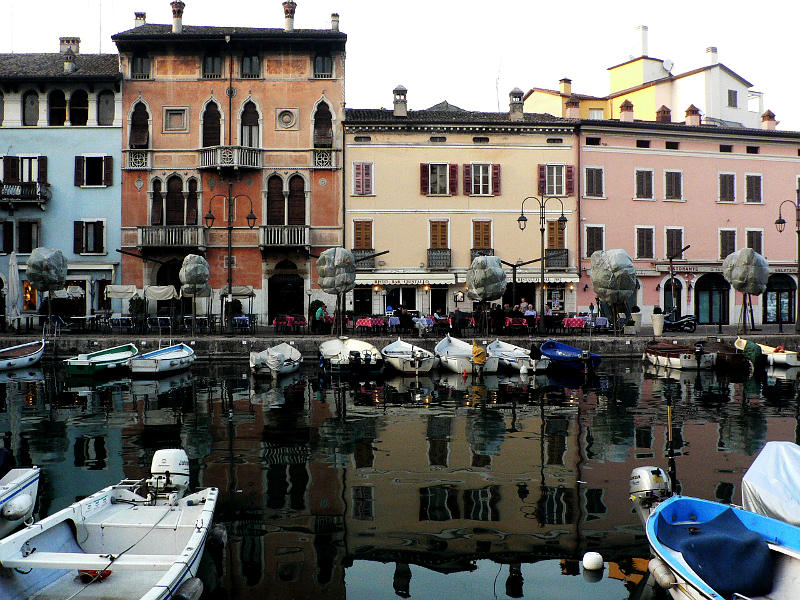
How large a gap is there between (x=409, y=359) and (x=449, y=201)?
51.4ft

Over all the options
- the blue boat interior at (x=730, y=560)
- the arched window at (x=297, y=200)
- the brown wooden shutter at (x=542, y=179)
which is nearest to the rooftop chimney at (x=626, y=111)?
the brown wooden shutter at (x=542, y=179)

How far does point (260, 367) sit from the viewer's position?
27.3m

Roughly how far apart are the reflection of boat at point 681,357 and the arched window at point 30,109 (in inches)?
1328

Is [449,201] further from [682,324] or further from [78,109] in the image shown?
[78,109]

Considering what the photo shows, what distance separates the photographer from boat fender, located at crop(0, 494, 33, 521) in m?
9.39

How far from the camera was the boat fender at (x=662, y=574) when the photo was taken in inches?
292

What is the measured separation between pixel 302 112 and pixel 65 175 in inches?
516

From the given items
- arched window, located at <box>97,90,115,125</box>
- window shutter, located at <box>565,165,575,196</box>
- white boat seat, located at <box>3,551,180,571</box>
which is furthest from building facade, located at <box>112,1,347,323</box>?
white boat seat, located at <box>3,551,180,571</box>

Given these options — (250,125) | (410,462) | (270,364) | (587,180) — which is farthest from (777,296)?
(410,462)

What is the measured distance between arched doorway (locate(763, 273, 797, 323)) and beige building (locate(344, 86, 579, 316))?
12573mm

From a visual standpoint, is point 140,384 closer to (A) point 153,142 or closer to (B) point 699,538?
(A) point 153,142

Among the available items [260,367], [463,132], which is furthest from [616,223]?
[260,367]

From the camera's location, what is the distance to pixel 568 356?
95.0 ft

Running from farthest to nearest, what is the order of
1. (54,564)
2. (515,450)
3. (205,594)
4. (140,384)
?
(140,384), (515,450), (205,594), (54,564)
